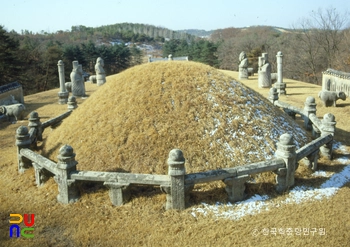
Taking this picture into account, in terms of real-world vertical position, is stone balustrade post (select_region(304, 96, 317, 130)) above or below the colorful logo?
above

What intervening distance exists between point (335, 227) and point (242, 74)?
22.6 meters

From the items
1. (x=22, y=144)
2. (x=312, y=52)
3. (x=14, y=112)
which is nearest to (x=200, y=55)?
(x=312, y=52)

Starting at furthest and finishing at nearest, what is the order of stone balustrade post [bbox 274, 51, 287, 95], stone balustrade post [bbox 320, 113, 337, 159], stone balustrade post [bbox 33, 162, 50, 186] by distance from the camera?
stone balustrade post [bbox 274, 51, 287, 95] → stone balustrade post [bbox 320, 113, 337, 159] → stone balustrade post [bbox 33, 162, 50, 186]

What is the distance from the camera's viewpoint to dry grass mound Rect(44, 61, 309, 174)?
794 centimetres

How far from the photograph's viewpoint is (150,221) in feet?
20.8

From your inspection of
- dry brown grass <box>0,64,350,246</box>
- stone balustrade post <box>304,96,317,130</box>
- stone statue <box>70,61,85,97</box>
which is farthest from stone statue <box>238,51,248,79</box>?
dry brown grass <box>0,64,350,246</box>

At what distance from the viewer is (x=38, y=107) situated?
68.6 feet

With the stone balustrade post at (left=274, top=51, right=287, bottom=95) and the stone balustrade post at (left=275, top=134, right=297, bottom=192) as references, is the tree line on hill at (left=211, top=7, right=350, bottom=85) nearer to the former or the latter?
the stone balustrade post at (left=274, top=51, right=287, bottom=95)

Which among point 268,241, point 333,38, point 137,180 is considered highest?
point 333,38

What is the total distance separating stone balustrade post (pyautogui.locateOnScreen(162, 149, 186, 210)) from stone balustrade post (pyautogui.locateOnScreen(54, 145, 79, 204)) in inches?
83.5

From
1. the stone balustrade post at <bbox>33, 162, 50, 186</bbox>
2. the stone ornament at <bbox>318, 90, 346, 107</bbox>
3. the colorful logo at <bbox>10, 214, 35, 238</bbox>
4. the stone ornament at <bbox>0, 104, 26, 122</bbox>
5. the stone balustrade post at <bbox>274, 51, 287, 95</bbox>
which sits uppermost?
the stone balustrade post at <bbox>274, 51, 287, 95</bbox>

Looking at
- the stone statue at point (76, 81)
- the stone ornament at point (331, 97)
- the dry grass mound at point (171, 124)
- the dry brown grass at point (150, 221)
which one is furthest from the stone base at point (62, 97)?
the stone ornament at point (331, 97)

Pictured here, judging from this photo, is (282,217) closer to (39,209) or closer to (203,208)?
(203,208)

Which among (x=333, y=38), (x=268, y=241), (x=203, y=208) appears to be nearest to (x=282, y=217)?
(x=268, y=241)
